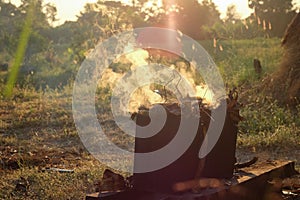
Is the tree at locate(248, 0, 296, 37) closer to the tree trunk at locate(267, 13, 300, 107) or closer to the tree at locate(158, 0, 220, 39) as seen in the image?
the tree at locate(158, 0, 220, 39)

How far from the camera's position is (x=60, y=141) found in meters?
8.56

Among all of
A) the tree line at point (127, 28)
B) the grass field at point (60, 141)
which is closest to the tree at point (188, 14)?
the tree line at point (127, 28)

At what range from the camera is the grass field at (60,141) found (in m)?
5.52

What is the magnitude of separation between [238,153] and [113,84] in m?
7.65

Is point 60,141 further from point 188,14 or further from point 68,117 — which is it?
point 188,14

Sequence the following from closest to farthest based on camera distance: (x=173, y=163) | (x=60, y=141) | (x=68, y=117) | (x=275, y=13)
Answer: (x=173, y=163) < (x=60, y=141) < (x=68, y=117) < (x=275, y=13)

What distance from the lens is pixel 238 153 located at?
725 centimetres

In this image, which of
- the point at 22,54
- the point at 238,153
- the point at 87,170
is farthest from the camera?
the point at 22,54

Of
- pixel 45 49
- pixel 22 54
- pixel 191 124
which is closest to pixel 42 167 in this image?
pixel 191 124

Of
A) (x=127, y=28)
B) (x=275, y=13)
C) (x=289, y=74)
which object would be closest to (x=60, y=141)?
(x=289, y=74)

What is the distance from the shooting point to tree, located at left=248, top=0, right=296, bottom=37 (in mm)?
27797

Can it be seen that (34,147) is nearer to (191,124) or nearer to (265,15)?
(191,124)

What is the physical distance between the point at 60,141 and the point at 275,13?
2291 cm

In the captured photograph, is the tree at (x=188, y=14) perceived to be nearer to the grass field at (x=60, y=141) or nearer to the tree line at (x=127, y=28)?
the tree line at (x=127, y=28)
